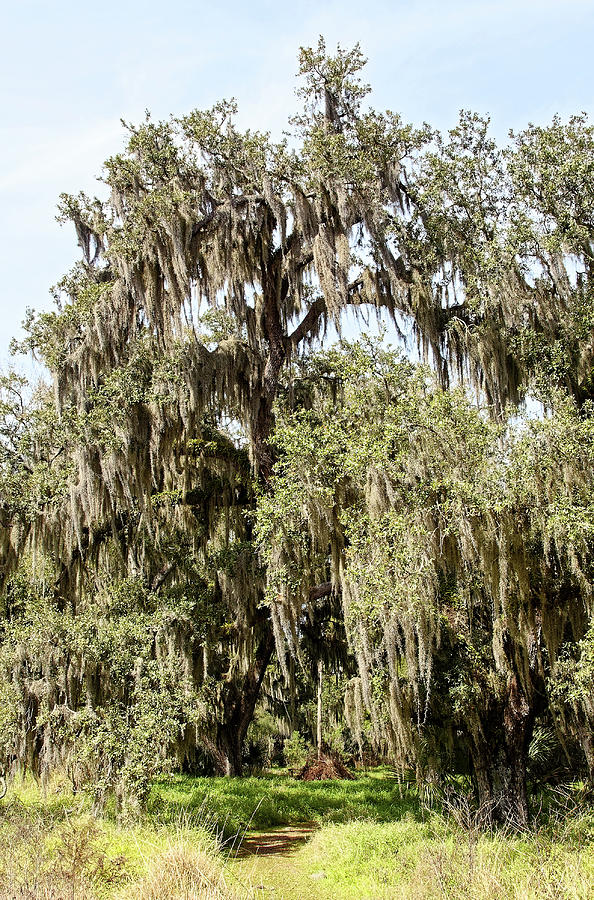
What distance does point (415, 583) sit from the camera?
324 inches

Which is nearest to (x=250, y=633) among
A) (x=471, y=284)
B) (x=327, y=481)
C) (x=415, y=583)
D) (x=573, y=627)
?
(x=327, y=481)

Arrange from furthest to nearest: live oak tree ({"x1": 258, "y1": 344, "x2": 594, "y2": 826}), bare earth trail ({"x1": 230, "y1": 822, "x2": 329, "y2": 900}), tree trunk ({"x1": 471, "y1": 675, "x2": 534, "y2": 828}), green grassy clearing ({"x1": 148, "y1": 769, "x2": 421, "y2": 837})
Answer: green grassy clearing ({"x1": 148, "y1": 769, "x2": 421, "y2": 837}) < tree trunk ({"x1": 471, "y1": 675, "x2": 534, "y2": 828}) < live oak tree ({"x1": 258, "y1": 344, "x2": 594, "y2": 826}) < bare earth trail ({"x1": 230, "y1": 822, "x2": 329, "y2": 900})

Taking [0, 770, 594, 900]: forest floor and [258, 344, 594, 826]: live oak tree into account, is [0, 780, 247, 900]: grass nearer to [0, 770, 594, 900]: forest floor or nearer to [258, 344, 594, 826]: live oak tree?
[0, 770, 594, 900]: forest floor

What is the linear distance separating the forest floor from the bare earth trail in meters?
0.02

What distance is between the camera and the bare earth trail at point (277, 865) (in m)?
7.34

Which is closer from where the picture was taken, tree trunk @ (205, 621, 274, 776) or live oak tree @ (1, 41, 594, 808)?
live oak tree @ (1, 41, 594, 808)

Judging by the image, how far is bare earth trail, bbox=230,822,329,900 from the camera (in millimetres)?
7340

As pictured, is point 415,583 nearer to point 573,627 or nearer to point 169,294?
point 573,627

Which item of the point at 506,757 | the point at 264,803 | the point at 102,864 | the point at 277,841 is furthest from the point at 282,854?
the point at 102,864

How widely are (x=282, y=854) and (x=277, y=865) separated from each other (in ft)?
2.35

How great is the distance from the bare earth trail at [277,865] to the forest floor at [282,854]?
0.02 meters

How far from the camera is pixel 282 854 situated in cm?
952

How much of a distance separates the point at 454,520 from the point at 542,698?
2.78 meters

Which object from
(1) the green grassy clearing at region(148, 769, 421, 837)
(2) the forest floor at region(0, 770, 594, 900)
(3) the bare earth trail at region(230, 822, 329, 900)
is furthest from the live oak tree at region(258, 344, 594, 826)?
(1) the green grassy clearing at region(148, 769, 421, 837)
